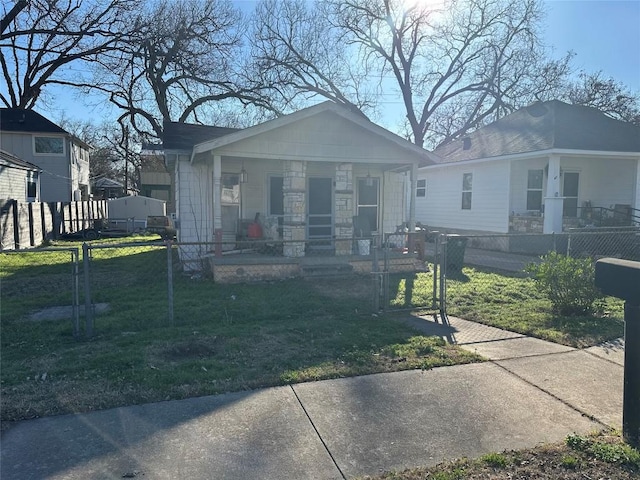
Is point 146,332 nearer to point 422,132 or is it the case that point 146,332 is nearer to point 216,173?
point 216,173

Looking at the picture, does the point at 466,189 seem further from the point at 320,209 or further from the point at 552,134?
the point at 320,209

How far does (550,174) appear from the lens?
14.0 m

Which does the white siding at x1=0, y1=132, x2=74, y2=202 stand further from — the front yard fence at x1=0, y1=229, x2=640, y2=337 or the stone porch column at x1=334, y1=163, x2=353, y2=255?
the stone porch column at x1=334, y1=163, x2=353, y2=255

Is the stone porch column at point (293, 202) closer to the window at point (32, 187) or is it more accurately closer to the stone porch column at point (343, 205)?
the stone porch column at point (343, 205)

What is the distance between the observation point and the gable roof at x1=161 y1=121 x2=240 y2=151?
11.1 metres

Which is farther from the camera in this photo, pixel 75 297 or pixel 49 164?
pixel 49 164

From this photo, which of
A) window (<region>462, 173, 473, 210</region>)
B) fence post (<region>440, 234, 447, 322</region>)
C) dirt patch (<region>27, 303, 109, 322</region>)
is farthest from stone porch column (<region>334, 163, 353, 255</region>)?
window (<region>462, 173, 473, 210</region>)

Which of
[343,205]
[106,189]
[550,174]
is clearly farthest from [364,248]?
[106,189]

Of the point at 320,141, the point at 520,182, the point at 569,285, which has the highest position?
the point at 320,141

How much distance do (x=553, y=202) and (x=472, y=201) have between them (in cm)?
390

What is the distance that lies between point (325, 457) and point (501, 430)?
1.37m

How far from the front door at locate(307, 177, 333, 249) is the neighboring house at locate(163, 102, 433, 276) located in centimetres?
3

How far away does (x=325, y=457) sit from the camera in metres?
3.03

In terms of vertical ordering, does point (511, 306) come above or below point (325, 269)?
below
